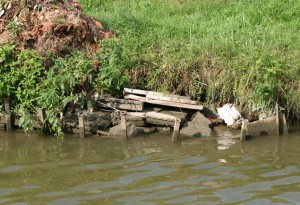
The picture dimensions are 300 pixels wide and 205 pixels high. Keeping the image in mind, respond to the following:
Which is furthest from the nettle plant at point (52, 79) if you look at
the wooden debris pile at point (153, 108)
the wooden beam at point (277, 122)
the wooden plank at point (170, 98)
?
the wooden beam at point (277, 122)

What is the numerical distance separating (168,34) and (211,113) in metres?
1.81

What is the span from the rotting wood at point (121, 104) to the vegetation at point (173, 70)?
0.18 metres

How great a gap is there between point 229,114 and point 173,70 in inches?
41.0

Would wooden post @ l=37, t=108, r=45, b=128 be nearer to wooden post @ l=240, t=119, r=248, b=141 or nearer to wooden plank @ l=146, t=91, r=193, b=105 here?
wooden plank @ l=146, t=91, r=193, b=105

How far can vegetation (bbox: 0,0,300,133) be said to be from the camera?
8602 mm

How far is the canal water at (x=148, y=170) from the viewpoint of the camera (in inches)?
247

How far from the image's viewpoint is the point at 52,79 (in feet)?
28.0

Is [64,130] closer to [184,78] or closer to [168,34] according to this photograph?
[184,78]

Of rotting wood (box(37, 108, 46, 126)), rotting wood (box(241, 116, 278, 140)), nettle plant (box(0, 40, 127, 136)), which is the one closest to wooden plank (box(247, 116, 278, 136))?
rotting wood (box(241, 116, 278, 140))

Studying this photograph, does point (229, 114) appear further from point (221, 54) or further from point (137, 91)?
point (137, 91)

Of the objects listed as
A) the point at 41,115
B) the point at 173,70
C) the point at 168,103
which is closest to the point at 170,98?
the point at 168,103

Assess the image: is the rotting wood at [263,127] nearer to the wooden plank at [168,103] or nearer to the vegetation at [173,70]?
the vegetation at [173,70]

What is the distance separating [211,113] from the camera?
29.2ft

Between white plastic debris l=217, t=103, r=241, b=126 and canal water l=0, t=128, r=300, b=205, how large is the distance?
1.54 ft
